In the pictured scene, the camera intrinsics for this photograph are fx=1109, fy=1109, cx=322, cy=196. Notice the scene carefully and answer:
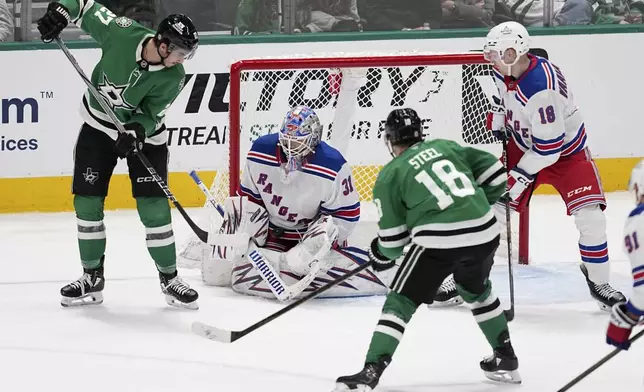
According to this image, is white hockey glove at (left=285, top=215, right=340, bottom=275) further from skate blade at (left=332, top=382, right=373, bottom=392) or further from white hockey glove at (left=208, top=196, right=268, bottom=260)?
skate blade at (left=332, top=382, right=373, bottom=392)

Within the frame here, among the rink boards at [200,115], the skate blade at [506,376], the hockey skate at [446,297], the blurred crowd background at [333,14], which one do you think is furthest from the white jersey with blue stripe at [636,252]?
the blurred crowd background at [333,14]

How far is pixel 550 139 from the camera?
4.32 meters

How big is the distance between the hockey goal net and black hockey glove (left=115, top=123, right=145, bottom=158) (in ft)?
1.98

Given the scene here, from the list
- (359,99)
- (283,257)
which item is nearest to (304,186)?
(283,257)

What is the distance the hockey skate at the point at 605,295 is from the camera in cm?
439

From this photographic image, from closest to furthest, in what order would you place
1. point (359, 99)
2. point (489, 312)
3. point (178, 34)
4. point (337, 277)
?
point (489, 312) → point (178, 34) → point (337, 277) → point (359, 99)

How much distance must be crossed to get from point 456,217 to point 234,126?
5.81 ft

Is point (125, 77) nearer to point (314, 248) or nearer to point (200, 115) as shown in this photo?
point (314, 248)

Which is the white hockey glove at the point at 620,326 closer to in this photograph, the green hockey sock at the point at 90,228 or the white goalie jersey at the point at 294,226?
the white goalie jersey at the point at 294,226

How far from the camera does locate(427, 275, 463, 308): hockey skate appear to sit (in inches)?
177

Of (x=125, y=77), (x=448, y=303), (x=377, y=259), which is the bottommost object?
(x=448, y=303)

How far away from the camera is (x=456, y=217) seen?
10.7 feet

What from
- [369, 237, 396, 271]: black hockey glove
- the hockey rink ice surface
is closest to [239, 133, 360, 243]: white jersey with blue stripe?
the hockey rink ice surface

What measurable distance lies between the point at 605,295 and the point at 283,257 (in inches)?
51.3
